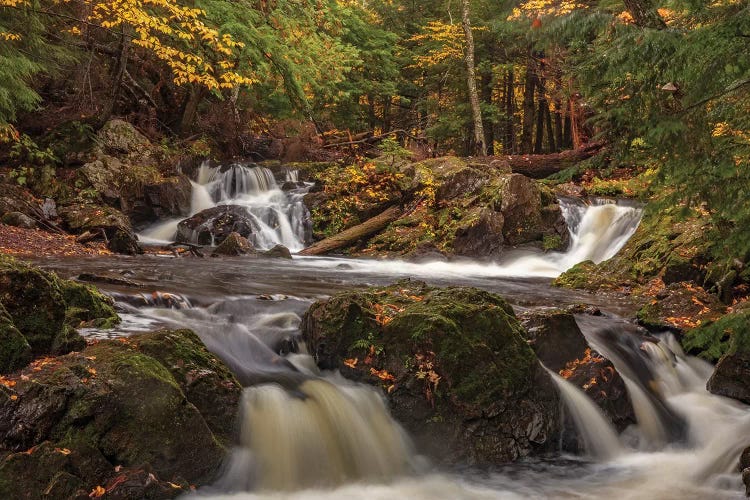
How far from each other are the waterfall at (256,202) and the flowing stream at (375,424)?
21.1 feet

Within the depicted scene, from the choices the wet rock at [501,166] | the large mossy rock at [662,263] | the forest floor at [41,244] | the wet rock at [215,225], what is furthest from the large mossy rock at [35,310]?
the wet rock at [501,166]

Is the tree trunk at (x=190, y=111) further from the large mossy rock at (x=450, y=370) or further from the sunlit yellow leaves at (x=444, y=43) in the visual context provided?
the large mossy rock at (x=450, y=370)

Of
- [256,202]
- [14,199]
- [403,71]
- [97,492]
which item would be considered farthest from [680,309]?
[403,71]

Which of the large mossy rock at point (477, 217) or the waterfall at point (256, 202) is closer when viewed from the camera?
the large mossy rock at point (477, 217)

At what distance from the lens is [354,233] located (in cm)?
1570

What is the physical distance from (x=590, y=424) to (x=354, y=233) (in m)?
10.6

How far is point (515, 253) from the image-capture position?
1457cm

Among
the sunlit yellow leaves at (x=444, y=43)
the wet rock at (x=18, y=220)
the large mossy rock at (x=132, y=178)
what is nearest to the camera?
the wet rock at (x=18, y=220)

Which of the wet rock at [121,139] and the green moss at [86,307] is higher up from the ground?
the wet rock at [121,139]

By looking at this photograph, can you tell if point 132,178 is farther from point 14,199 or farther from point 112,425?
point 112,425

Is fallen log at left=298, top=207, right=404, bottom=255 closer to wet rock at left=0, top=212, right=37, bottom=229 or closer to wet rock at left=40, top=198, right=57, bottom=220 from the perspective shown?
wet rock at left=40, top=198, right=57, bottom=220

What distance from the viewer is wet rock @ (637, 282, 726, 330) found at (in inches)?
302

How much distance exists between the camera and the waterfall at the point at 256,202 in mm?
15578

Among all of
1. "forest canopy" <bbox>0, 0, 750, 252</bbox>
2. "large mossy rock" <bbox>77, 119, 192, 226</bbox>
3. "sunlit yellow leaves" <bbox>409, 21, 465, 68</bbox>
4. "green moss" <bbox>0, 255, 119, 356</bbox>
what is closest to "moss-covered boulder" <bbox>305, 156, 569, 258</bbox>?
"forest canopy" <bbox>0, 0, 750, 252</bbox>
